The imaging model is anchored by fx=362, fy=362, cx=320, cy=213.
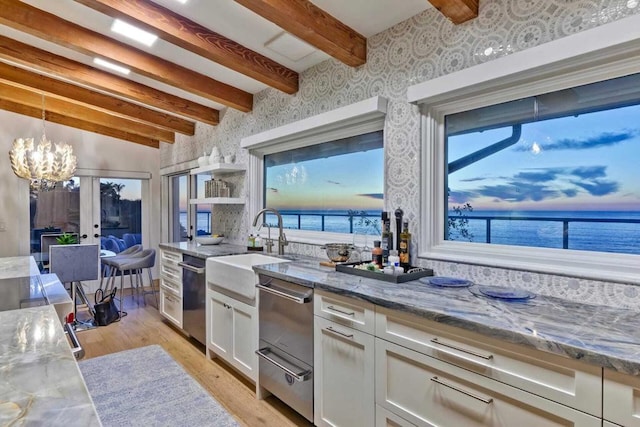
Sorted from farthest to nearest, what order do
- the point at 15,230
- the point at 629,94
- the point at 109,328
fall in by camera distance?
the point at 15,230, the point at 109,328, the point at 629,94

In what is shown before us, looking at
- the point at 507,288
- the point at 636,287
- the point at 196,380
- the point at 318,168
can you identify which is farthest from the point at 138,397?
the point at 636,287

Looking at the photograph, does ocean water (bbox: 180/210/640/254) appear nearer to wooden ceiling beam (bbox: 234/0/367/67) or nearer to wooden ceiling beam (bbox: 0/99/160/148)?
wooden ceiling beam (bbox: 234/0/367/67)

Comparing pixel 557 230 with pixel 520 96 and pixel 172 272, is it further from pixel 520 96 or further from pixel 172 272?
pixel 172 272

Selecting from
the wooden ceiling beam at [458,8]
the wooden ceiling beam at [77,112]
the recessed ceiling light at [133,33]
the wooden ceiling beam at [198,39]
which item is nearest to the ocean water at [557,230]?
the wooden ceiling beam at [458,8]

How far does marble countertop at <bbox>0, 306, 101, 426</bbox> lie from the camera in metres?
0.61

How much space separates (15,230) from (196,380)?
13.6ft

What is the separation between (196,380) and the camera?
2803mm

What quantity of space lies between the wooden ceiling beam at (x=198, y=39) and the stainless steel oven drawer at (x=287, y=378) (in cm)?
211

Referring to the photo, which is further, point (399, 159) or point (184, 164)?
point (184, 164)

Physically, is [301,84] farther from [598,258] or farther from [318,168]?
[598,258]

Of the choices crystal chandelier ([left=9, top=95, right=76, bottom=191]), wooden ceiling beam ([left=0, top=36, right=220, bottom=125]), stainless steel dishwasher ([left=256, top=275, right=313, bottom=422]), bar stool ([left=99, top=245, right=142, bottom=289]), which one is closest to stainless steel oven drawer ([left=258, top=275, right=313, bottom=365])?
stainless steel dishwasher ([left=256, top=275, right=313, bottom=422])

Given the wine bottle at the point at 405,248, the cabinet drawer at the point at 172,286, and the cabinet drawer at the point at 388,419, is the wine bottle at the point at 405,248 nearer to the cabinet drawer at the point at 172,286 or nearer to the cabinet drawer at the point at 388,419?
the cabinet drawer at the point at 388,419

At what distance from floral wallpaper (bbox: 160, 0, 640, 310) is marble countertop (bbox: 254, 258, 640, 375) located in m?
0.11

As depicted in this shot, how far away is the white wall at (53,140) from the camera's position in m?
5.03
